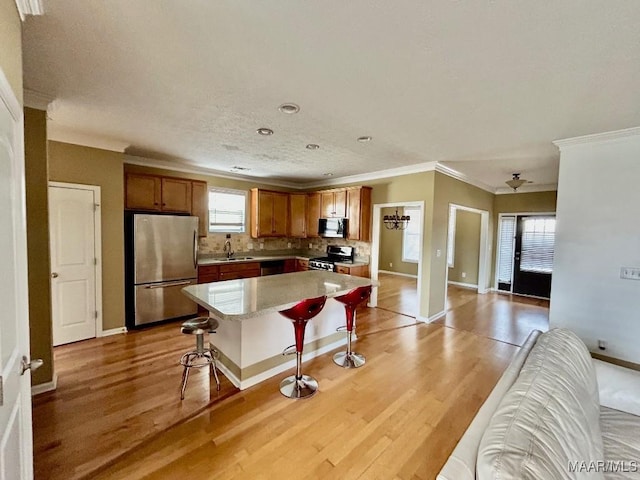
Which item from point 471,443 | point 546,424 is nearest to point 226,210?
point 471,443

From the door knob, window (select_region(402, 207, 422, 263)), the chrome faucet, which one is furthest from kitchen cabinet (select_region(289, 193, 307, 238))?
the door knob

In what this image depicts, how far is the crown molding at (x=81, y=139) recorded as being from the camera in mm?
3225

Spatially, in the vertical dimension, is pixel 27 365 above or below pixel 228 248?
below

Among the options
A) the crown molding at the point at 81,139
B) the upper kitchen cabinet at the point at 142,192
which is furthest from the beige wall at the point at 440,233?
→ the crown molding at the point at 81,139

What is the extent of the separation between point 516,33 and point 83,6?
2.23m

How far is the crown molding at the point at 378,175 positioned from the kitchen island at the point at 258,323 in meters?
2.29

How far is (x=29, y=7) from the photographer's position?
4.44 feet

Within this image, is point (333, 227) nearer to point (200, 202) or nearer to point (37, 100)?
point (200, 202)

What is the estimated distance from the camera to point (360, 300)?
122 inches

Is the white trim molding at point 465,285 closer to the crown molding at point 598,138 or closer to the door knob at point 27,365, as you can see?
the crown molding at point 598,138

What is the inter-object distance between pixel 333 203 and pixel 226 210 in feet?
7.05

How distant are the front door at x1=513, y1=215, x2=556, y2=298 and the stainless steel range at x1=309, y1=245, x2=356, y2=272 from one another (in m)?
4.02

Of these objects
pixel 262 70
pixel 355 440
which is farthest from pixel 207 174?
pixel 355 440

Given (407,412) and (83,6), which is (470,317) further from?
(83,6)
